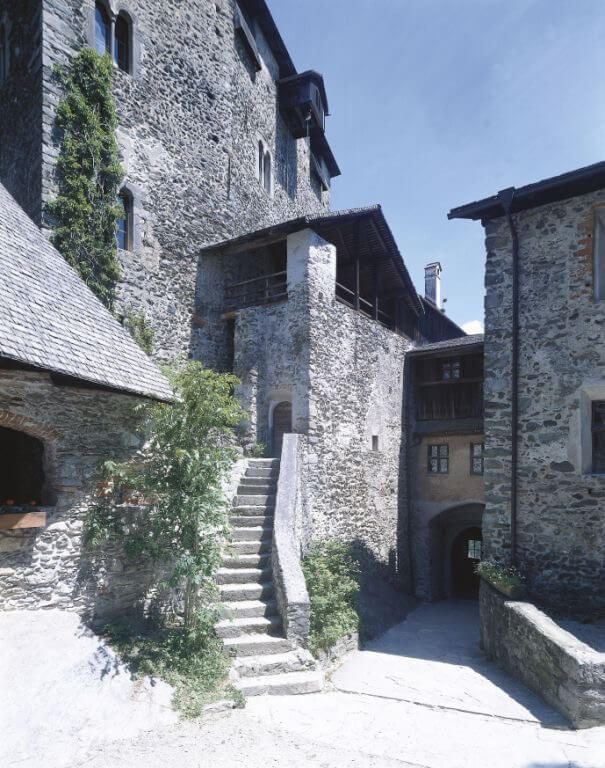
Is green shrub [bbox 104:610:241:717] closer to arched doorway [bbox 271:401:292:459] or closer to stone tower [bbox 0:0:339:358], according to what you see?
arched doorway [bbox 271:401:292:459]

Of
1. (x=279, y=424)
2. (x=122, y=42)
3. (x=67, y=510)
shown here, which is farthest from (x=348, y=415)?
(x=122, y=42)

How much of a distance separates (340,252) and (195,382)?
8906 millimetres

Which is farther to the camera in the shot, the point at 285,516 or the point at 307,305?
the point at 307,305

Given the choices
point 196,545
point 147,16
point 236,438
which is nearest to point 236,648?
point 196,545

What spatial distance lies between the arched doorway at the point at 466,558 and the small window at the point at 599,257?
33.6ft

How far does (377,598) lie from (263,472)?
447cm

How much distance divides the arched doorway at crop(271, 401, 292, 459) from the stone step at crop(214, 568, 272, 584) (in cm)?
505

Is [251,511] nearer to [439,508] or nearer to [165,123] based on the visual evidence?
[439,508]

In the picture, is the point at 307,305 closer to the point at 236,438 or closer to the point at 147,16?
the point at 236,438

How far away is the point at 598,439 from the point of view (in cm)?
861

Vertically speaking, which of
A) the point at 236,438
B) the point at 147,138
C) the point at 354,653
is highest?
the point at 147,138

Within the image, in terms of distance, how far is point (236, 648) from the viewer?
6.65m

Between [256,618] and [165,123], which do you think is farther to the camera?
[165,123]

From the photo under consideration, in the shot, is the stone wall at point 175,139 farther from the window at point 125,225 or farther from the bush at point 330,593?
the bush at point 330,593
